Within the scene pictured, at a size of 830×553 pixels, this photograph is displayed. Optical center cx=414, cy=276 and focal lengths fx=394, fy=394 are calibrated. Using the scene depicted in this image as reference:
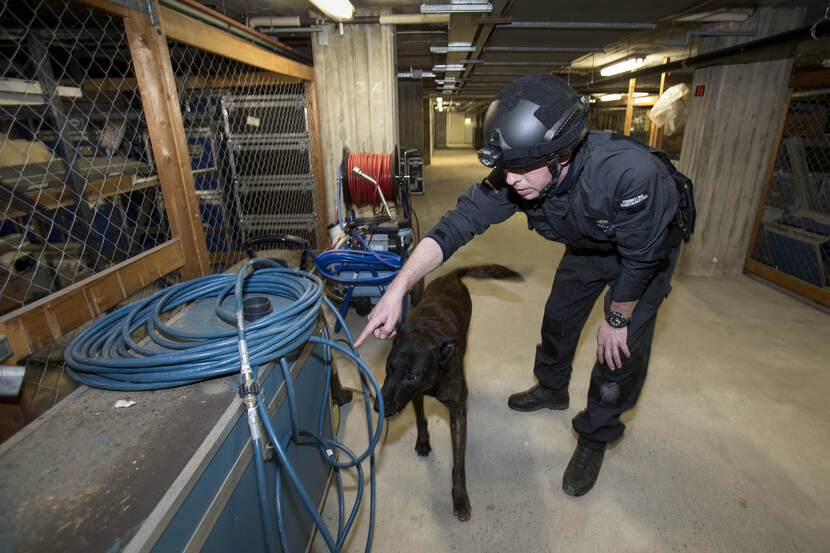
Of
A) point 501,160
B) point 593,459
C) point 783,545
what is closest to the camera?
point 501,160

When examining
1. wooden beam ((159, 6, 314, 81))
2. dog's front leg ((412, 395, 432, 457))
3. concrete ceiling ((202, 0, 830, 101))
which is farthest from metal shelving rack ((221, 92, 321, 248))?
dog's front leg ((412, 395, 432, 457))

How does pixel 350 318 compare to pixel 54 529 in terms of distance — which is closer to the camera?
pixel 54 529

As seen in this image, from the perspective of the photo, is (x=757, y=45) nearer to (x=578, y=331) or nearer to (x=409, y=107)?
(x=578, y=331)

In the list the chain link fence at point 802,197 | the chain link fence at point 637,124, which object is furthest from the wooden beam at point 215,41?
the chain link fence at point 637,124

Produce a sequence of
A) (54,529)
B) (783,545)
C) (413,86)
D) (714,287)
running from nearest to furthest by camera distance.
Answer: (54,529)
(783,545)
(714,287)
(413,86)

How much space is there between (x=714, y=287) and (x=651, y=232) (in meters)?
3.70

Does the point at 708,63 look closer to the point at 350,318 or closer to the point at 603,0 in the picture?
the point at 603,0

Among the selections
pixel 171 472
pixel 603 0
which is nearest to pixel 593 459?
pixel 171 472

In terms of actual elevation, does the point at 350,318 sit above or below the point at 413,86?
below

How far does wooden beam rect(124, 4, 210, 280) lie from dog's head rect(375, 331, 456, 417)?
1.23 meters

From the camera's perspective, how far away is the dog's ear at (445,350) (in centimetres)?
167

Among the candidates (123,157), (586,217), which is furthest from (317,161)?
(586,217)

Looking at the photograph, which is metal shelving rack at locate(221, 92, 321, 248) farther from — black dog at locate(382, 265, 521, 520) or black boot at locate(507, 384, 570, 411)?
black boot at locate(507, 384, 570, 411)

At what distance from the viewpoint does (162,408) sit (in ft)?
3.45
